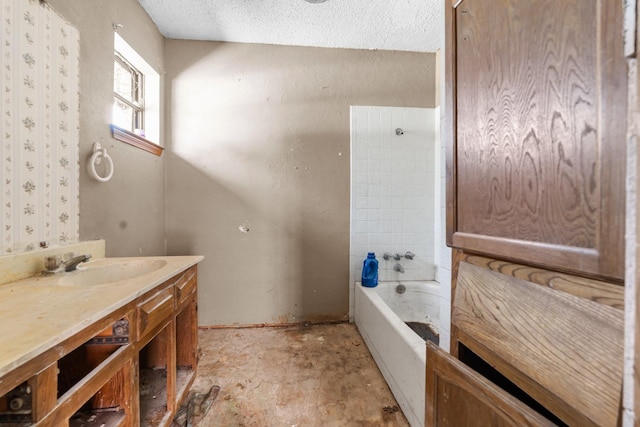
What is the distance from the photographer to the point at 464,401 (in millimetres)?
592

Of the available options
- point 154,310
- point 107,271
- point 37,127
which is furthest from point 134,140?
point 154,310

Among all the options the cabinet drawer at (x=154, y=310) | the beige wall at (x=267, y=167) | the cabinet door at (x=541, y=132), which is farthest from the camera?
the beige wall at (x=267, y=167)

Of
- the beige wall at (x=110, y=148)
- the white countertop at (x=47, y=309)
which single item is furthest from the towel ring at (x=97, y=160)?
the white countertop at (x=47, y=309)

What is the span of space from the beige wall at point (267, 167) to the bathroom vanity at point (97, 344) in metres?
0.80

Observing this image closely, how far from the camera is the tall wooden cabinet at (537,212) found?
1.27ft

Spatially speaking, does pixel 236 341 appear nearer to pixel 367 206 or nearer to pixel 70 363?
pixel 70 363

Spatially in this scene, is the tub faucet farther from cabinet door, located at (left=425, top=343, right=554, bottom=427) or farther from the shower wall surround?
the shower wall surround

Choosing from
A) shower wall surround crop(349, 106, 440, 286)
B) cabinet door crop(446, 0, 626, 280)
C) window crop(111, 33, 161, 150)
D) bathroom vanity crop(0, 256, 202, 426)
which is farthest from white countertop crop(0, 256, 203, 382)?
shower wall surround crop(349, 106, 440, 286)

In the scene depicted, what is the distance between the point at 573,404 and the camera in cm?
42

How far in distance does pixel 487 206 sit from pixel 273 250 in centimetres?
190

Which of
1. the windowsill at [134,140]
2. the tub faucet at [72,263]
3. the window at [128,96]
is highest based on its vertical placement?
the window at [128,96]

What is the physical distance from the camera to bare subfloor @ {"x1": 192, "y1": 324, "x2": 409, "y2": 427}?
4.35 feet

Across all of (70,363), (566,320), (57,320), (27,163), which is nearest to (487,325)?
(566,320)

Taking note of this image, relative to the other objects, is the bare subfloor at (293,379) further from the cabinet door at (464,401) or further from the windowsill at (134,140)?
the windowsill at (134,140)
